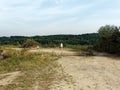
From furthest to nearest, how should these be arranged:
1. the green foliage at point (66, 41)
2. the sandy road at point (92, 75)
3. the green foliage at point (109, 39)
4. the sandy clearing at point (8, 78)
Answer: the green foliage at point (66, 41) → the green foliage at point (109, 39) → the sandy clearing at point (8, 78) → the sandy road at point (92, 75)

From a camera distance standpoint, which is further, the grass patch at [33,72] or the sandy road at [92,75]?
the grass patch at [33,72]

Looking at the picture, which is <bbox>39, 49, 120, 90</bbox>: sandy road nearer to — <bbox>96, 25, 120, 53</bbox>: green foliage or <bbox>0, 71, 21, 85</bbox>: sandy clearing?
<bbox>0, 71, 21, 85</bbox>: sandy clearing

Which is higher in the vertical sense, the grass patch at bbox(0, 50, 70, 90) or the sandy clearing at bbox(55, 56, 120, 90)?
the grass patch at bbox(0, 50, 70, 90)

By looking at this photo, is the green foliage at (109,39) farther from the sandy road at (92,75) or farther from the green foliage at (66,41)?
the sandy road at (92,75)

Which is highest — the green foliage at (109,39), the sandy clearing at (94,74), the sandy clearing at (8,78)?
the green foliage at (109,39)

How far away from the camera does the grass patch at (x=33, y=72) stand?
1252cm

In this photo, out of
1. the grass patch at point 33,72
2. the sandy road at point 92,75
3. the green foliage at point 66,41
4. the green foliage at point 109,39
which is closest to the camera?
the sandy road at point 92,75

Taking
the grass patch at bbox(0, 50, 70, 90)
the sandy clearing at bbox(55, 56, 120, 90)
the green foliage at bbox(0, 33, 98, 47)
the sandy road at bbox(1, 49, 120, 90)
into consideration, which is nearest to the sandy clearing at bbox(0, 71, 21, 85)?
the grass patch at bbox(0, 50, 70, 90)

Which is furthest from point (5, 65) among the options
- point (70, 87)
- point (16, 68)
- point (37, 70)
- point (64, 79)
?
point (70, 87)

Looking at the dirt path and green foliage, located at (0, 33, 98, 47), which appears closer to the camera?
the dirt path

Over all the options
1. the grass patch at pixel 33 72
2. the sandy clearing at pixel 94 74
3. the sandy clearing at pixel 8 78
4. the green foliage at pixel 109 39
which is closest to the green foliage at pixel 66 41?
the green foliage at pixel 109 39

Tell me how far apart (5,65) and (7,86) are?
652 cm

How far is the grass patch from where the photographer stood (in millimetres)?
12516

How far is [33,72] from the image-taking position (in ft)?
51.1
